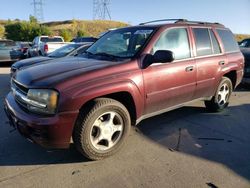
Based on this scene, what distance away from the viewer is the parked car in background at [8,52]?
13696mm

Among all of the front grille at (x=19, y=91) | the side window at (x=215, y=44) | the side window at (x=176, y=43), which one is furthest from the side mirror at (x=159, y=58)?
the side window at (x=215, y=44)

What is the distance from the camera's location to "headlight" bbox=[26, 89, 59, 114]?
9.71 feet

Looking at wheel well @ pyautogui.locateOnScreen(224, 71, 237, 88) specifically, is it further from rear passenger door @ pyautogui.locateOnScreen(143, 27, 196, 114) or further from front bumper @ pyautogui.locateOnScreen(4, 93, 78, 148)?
front bumper @ pyautogui.locateOnScreen(4, 93, 78, 148)

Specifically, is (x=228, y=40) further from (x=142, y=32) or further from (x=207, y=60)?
(x=142, y=32)

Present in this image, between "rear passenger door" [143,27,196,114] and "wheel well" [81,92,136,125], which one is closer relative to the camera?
"wheel well" [81,92,136,125]

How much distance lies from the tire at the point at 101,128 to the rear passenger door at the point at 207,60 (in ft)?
5.85

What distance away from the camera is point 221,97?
554 cm

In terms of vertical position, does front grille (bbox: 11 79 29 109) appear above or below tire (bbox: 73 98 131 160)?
above

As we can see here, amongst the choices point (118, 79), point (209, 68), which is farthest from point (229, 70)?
point (118, 79)

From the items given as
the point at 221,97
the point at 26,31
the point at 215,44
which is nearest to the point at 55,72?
the point at 215,44

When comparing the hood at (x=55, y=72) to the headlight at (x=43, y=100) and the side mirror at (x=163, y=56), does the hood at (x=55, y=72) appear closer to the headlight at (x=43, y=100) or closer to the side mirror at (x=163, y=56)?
the headlight at (x=43, y=100)

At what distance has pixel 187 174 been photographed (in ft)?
10.3

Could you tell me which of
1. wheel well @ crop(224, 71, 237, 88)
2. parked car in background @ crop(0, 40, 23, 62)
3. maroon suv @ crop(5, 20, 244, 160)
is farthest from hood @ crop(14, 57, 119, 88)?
parked car in background @ crop(0, 40, 23, 62)

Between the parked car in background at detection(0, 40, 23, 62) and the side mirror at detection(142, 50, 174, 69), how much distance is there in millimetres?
12030
